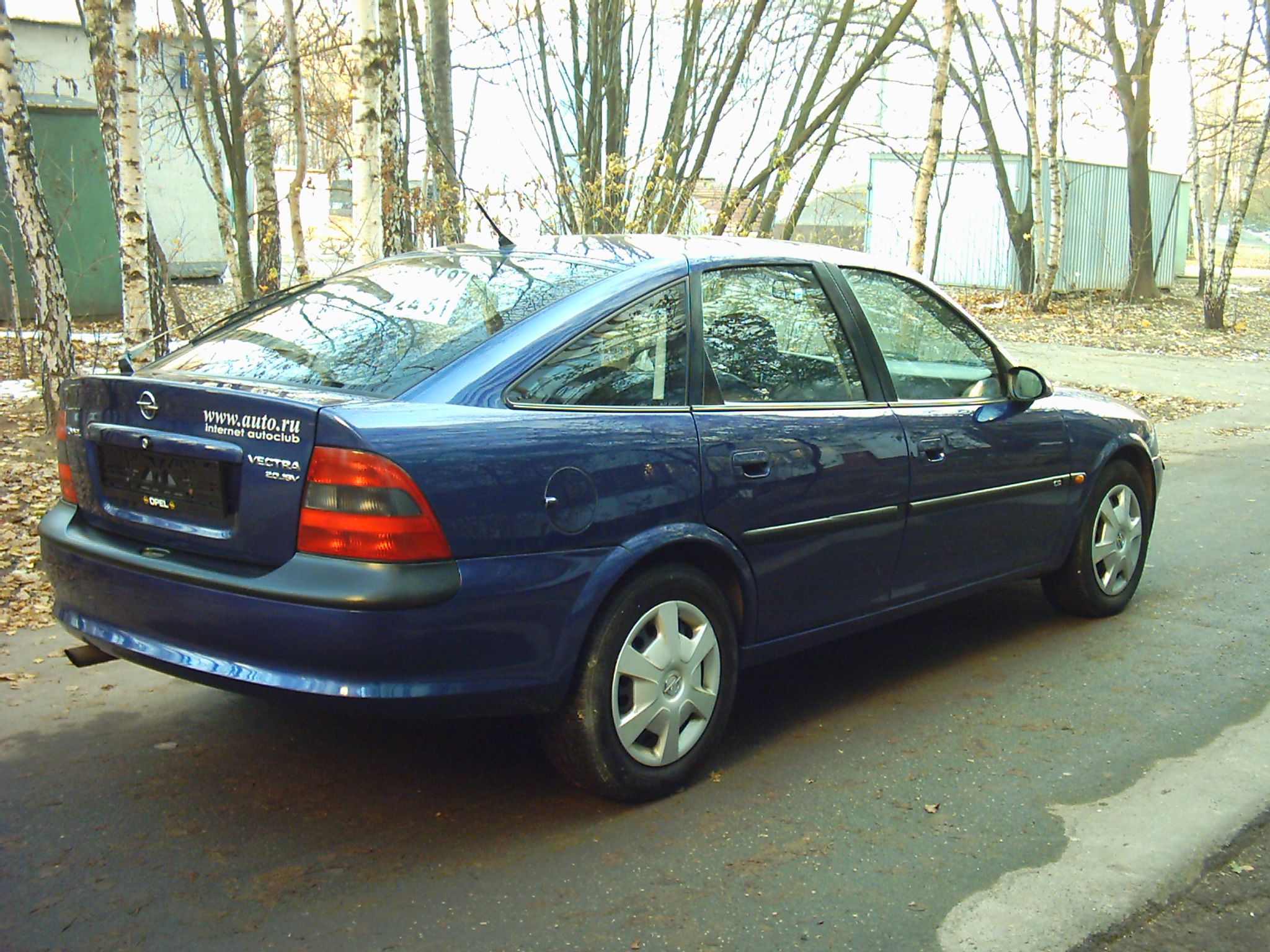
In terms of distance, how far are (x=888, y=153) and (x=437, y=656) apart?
29.3 m

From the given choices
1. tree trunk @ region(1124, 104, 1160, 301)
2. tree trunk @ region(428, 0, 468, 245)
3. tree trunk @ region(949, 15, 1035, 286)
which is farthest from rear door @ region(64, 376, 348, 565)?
tree trunk @ region(1124, 104, 1160, 301)

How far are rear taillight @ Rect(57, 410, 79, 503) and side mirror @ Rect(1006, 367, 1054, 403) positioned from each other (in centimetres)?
347

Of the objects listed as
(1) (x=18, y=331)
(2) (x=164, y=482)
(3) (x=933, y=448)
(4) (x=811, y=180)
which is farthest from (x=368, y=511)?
(4) (x=811, y=180)

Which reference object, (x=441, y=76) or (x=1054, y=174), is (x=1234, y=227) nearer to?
(x=1054, y=174)

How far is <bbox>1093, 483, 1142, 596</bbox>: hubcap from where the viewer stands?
18.6ft

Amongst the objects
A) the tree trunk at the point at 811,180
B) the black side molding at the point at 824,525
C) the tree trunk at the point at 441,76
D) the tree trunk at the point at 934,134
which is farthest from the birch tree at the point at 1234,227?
the black side molding at the point at 824,525

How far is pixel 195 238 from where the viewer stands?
22.8m

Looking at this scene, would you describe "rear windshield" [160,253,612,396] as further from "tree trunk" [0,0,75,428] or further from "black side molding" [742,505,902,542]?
"tree trunk" [0,0,75,428]

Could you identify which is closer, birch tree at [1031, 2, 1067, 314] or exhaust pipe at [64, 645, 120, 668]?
exhaust pipe at [64, 645, 120, 668]

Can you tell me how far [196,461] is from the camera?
3.41m

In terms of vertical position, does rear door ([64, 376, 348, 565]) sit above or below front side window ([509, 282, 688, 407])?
below

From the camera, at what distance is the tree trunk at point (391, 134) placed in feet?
27.9

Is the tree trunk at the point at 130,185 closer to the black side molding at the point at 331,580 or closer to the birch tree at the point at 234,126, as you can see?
the birch tree at the point at 234,126

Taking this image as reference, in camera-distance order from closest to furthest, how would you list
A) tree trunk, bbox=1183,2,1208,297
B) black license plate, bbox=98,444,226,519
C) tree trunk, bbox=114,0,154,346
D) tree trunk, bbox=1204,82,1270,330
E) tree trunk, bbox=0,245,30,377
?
black license plate, bbox=98,444,226,519 → tree trunk, bbox=114,0,154,346 → tree trunk, bbox=0,245,30,377 → tree trunk, bbox=1204,82,1270,330 → tree trunk, bbox=1183,2,1208,297
